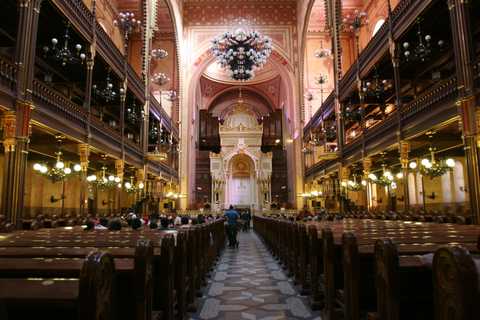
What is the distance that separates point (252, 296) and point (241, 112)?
33.0 meters

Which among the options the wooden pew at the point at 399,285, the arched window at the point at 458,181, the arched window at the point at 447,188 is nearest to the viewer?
the wooden pew at the point at 399,285

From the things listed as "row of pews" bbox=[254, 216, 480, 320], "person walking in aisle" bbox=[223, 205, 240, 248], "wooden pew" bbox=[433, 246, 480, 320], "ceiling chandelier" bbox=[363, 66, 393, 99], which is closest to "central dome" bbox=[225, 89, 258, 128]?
"ceiling chandelier" bbox=[363, 66, 393, 99]

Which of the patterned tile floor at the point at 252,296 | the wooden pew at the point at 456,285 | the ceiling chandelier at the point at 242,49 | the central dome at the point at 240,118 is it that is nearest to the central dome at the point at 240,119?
the central dome at the point at 240,118

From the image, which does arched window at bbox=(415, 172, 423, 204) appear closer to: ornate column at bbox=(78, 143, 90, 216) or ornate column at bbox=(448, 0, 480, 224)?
ornate column at bbox=(448, 0, 480, 224)

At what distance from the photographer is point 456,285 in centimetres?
158

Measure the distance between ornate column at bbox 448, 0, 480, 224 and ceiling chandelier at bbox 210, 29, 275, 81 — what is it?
10.7 m

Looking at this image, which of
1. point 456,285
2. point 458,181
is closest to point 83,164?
point 456,285

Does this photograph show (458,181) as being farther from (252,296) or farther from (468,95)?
(252,296)

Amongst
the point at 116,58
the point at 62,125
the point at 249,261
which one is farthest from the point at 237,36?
the point at 249,261

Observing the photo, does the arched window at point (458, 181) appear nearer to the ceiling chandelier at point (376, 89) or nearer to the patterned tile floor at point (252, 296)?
the ceiling chandelier at point (376, 89)

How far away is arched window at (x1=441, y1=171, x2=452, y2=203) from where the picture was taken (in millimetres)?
15930

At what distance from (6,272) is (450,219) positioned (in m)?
Result: 10.8

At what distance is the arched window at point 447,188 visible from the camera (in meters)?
15.9

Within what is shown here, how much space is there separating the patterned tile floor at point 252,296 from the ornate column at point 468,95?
5.30 m
